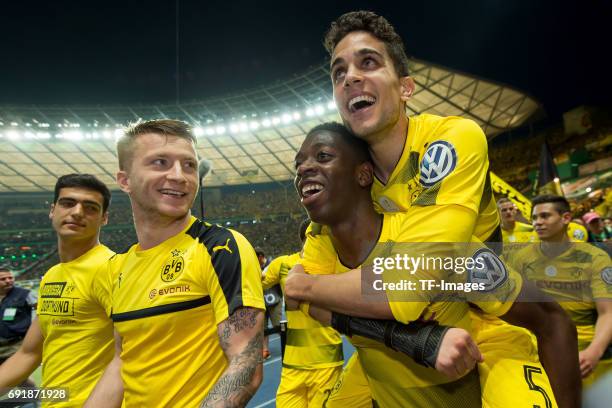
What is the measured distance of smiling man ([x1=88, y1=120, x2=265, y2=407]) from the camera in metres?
1.80

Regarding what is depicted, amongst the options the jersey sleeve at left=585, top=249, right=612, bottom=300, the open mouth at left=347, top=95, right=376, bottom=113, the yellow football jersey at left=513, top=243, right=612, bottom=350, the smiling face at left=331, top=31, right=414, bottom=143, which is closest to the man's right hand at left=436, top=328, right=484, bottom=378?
the smiling face at left=331, top=31, right=414, bottom=143

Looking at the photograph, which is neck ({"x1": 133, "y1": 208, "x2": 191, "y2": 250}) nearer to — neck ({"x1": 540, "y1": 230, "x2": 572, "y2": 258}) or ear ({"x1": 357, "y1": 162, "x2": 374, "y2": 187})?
ear ({"x1": 357, "y1": 162, "x2": 374, "y2": 187})

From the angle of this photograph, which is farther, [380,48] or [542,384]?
[380,48]

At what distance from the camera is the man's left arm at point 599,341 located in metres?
3.15

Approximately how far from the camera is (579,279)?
397cm

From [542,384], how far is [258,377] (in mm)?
1321

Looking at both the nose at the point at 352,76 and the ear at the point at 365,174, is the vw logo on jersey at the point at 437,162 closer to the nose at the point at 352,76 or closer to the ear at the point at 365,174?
the ear at the point at 365,174

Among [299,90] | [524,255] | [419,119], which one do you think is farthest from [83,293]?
[299,90]

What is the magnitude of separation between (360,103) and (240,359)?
4.57 feet

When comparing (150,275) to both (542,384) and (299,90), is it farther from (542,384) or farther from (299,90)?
(299,90)

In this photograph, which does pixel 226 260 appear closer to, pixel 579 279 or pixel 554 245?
pixel 579 279

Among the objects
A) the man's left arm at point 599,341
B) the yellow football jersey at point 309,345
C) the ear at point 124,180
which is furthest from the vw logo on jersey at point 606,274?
the ear at point 124,180

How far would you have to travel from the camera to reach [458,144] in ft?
5.96

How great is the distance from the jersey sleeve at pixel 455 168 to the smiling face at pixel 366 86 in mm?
316
